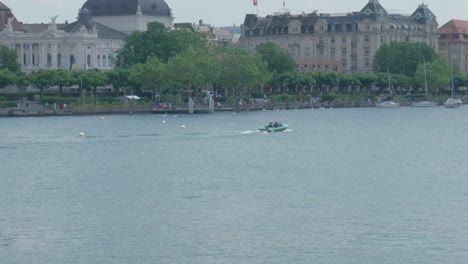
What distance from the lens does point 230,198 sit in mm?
67938

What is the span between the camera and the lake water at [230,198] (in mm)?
53844

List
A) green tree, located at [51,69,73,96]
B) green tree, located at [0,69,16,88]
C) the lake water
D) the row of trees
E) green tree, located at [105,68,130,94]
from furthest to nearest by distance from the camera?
1. green tree, located at [105,68,130,94]
2. the row of trees
3. green tree, located at [51,69,73,96]
4. green tree, located at [0,69,16,88]
5. the lake water

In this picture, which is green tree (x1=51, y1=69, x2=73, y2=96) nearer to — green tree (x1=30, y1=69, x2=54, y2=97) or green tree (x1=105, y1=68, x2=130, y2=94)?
green tree (x1=30, y1=69, x2=54, y2=97)

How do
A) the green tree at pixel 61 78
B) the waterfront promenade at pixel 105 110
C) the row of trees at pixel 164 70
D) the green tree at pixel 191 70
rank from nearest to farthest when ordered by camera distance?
the waterfront promenade at pixel 105 110 → the green tree at pixel 61 78 → the row of trees at pixel 164 70 → the green tree at pixel 191 70

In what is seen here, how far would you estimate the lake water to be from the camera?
177ft

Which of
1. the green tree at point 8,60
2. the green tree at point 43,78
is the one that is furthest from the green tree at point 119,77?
the green tree at point 8,60

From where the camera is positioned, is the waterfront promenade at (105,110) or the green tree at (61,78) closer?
the waterfront promenade at (105,110)

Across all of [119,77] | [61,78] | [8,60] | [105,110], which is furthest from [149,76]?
[8,60]

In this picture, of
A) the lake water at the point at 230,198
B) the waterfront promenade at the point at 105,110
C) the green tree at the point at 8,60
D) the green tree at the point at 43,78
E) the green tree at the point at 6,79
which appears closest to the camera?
the lake water at the point at 230,198

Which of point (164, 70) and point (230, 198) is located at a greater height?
point (164, 70)

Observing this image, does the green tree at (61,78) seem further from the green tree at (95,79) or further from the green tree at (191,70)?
the green tree at (191,70)

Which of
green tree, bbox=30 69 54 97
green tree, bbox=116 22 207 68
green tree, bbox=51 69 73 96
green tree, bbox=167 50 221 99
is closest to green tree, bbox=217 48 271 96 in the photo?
green tree, bbox=167 50 221 99

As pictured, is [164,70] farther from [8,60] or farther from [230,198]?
[230,198]

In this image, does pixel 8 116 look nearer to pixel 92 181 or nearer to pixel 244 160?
pixel 244 160
